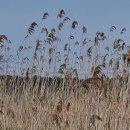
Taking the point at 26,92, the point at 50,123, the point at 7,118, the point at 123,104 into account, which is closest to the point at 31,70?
the point at 26,92

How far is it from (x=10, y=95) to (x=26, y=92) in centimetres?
58

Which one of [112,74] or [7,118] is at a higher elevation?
[112,74]

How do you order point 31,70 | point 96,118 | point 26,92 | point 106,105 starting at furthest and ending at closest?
point 31,70
point 26,92
point 106,105
point 96,118

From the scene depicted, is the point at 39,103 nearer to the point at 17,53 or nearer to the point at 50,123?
the point at 50,123

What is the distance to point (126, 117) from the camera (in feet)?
12.3

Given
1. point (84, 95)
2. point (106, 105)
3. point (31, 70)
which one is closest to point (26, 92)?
point (31, 70)

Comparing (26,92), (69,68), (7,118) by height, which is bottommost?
(7,118)

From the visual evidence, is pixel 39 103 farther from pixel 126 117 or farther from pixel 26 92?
pixel 126 117

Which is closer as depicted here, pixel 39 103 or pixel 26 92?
→ pixel 39 103

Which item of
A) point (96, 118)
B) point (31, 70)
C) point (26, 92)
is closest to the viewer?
point (96, 118)

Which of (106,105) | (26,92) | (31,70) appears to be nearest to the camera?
(106,105)

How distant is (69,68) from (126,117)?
1771 millimetres

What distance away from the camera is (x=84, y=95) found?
473 cm

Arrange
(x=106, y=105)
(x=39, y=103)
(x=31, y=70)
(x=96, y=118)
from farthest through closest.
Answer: (x=31, y=70) → (x=39, y=103) → (x=106, y=105) → (x=96, y=118)
